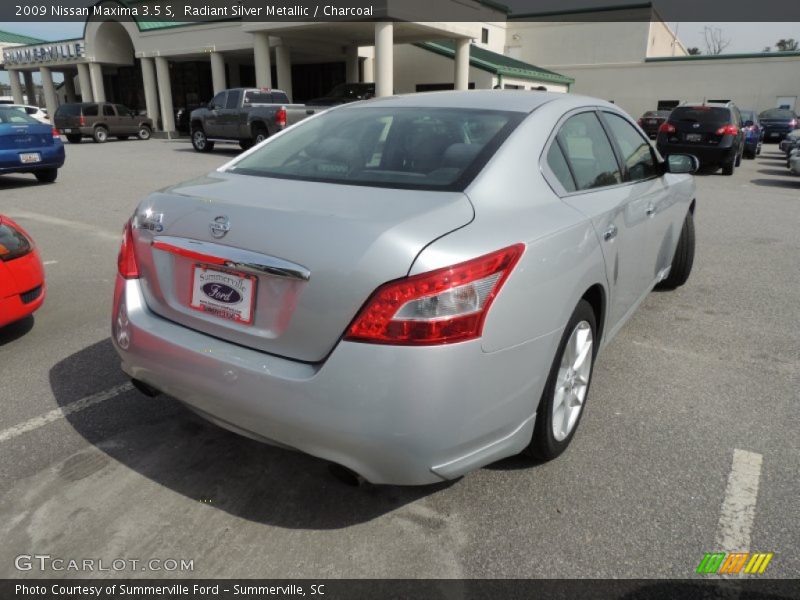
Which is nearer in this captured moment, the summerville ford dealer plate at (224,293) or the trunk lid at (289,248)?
the trunk lid at (289,248)

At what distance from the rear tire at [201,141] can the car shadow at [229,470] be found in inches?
730

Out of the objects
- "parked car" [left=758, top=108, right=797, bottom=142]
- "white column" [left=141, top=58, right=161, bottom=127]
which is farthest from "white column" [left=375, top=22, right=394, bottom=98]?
"parked car" [left=758, top=108, right=797, bottom=142]

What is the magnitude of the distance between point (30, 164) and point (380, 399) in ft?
40.3

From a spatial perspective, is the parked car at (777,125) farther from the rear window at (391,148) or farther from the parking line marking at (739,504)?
the rear window at (391,148)

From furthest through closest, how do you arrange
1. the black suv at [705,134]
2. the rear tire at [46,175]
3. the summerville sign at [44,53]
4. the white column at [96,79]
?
the summerville sign at [44,53], the white column at [96,79], the black suv at [705,134], the rear tire at [46,175]

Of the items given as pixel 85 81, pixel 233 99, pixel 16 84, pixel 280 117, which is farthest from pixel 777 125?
pixel 16 84

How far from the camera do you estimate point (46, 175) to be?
12.6m

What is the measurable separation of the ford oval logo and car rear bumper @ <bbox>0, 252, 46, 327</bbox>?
224cm

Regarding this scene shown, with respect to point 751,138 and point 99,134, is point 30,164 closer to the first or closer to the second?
point 99,134

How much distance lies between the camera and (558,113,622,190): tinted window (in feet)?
9.86

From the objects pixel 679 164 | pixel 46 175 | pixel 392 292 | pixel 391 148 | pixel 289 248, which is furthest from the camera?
pixel 46 175

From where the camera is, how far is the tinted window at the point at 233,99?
1841cm

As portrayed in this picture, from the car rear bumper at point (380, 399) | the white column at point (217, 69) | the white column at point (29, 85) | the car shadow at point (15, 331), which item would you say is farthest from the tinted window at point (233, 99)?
the white column at point (29, 85)

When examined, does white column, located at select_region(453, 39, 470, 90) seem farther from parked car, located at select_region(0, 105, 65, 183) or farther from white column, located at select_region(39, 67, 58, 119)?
white column, located at select_region(39, 67, 58, 119)
